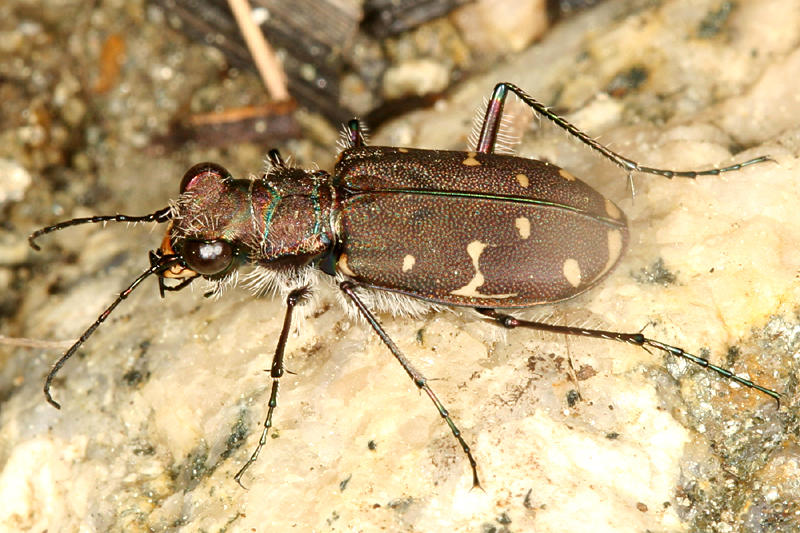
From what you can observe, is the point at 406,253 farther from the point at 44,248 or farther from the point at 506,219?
the point at 44,248

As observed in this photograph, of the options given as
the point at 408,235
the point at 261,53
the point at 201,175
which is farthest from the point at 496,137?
the point at 261,53

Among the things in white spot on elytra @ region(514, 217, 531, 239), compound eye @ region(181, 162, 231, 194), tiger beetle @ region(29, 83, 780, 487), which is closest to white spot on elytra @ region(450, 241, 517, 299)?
tiger beetle @ region(29, 83, 780, 487)

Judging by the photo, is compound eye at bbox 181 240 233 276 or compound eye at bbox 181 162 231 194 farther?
compound eye at bbox 181 162 231 194

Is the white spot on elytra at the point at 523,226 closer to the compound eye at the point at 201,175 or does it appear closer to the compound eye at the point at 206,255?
the compound eye at the point at 206,255

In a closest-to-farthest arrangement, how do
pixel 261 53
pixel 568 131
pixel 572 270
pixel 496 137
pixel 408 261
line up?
pixel 572 270
pixel 408 261
pixel 568 131
pixel 496 137
pixel 261 53

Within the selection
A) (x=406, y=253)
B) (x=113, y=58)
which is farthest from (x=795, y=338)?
(x=113, y=58)

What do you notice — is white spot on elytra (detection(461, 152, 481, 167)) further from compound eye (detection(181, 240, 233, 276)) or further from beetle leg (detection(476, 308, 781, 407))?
compound eye (detection(181, 240, 233, 276))

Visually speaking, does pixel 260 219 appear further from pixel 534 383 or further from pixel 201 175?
pixel 534 383
